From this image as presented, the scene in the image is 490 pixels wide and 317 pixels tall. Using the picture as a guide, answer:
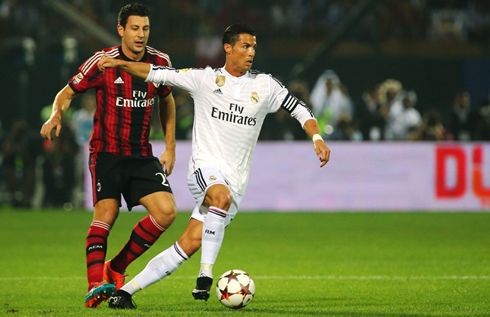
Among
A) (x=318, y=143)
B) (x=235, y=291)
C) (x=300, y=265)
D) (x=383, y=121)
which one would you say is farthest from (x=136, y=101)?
(x=383, y=121)

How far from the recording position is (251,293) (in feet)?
20.1

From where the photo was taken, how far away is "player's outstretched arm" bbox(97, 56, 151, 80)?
239 inches

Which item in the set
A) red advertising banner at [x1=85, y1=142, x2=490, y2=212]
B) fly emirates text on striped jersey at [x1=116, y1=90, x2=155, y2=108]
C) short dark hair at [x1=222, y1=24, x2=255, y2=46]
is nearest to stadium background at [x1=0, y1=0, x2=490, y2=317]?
red advertising banner at [x1=85, y1=142, x2=490, y2=212]

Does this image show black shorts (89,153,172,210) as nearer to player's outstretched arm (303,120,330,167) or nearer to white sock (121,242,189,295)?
white sock (121,242,189,295)

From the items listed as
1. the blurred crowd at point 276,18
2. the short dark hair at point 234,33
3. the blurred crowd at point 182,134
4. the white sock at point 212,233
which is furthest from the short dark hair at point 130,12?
the blurred crowd at point 276,18

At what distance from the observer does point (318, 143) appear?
612cm

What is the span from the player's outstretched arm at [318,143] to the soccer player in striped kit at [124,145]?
3.86 feet

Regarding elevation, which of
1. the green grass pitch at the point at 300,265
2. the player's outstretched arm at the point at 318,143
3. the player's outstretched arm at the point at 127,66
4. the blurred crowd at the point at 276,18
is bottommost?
the green grass pitch at the point at 300,265

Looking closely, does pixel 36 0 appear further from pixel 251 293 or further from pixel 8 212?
pixel 251 293

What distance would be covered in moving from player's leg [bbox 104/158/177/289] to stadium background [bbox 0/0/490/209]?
13032 millimetres

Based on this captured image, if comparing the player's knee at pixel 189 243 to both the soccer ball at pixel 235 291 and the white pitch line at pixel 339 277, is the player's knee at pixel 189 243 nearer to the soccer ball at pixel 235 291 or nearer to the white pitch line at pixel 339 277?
the soccer ball at pixel 235 291

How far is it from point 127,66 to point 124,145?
74 centimetres

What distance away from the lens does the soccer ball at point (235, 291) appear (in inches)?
240

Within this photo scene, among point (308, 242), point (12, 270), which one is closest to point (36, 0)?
point (308, 242)
